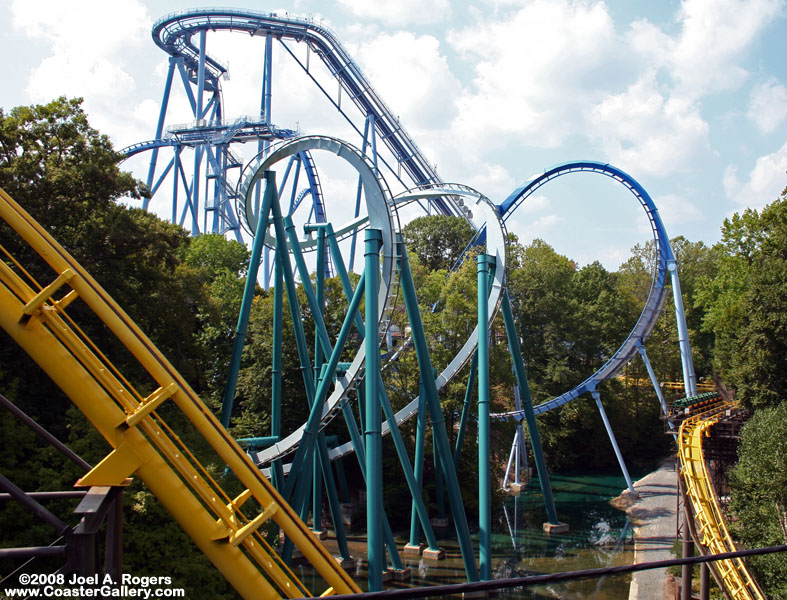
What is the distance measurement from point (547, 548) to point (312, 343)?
8.73m

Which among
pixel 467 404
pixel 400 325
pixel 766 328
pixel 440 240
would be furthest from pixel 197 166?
pixel 766 328

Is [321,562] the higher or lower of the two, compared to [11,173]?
lower

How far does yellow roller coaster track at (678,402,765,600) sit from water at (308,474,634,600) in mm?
2523

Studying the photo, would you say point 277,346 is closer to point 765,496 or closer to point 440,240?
point 765,496

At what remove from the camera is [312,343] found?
789 inches

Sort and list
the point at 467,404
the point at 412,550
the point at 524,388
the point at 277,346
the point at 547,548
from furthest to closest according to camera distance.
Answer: the point at 467,404
the point at 547,548
the point at 524,388
the point at 412,550
the point at 277,346

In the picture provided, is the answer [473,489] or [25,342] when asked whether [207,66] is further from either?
[25,342]

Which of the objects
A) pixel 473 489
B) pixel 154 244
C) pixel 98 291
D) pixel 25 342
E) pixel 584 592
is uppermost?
pixel 154 244

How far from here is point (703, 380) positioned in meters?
34.6

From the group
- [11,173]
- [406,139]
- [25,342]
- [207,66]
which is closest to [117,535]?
[25,342]

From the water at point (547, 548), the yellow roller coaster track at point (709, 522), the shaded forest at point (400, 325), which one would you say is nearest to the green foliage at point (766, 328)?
the shaded forest at point (400, 325)

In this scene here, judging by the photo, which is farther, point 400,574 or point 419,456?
point 419,456

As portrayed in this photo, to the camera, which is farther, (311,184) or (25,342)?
(311,184)

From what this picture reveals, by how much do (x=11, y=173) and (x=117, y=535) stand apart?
970 centimetres
